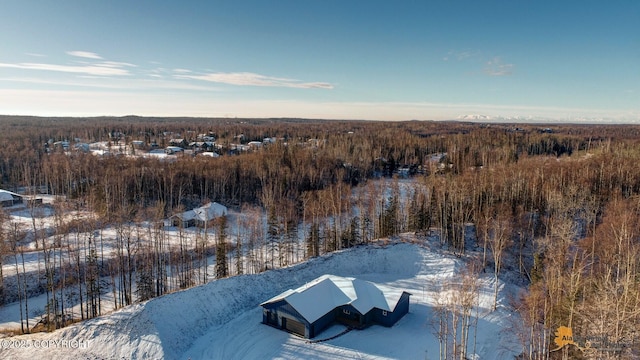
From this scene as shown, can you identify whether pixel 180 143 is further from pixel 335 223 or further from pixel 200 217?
pixel 335 223

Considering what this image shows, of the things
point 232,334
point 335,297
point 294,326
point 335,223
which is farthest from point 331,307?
point 335,223

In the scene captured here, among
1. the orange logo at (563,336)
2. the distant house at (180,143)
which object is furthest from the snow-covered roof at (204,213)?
the distant house at (180,143)

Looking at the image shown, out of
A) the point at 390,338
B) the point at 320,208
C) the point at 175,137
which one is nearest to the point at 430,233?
the point at 320,208

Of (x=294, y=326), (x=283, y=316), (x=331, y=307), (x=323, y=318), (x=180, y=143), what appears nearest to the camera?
(x=294, y=326)

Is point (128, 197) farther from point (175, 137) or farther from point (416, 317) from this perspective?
point (175, 137)

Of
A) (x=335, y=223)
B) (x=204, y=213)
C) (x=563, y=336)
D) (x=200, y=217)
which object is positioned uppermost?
(x=335, y=223)

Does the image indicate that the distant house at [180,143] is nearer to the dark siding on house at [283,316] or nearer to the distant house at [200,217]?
the distant house at [200,217]
